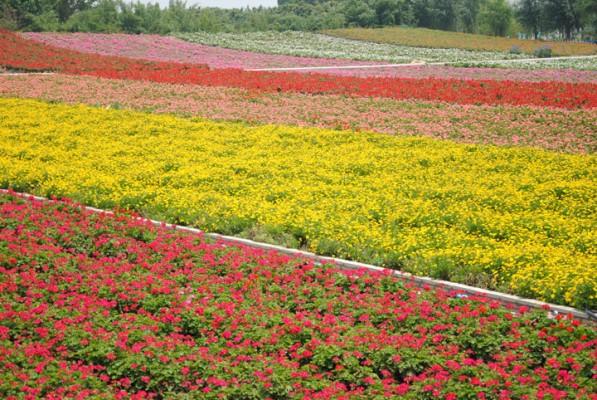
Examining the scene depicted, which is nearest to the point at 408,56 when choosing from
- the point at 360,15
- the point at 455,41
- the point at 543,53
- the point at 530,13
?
the point at 543,53

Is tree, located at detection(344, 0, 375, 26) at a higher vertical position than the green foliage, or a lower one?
higher

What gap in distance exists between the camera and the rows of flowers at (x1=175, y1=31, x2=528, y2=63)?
54.0m

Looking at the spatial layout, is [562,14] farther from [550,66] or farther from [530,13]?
[550,66]

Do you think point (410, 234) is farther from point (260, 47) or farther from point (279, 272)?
point (260, 47)

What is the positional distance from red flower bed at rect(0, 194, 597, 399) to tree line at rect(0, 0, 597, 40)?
64.1 meters

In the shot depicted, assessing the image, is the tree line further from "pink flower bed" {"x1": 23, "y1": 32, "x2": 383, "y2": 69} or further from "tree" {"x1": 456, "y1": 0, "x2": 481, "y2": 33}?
"pink flower bed" {"x1": 23, "y1": 32, "x2": 383, "y2": 69}

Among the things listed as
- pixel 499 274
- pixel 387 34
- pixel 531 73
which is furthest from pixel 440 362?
pixel 387 34

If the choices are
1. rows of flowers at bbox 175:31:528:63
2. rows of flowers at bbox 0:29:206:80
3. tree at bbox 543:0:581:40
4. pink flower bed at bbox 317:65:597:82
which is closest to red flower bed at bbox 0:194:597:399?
rows of flowers at bbox 0:29:206:80

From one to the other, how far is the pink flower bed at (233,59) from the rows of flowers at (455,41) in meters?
20.5

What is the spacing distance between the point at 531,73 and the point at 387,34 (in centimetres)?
3874

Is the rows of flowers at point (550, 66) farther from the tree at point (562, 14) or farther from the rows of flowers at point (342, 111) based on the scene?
the tree at point (562, 14)

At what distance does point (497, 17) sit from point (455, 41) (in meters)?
35.5

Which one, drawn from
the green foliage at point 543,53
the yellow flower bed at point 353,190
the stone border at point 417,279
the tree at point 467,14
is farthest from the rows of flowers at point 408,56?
the tree at point 467,14

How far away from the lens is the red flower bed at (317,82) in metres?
26.6
